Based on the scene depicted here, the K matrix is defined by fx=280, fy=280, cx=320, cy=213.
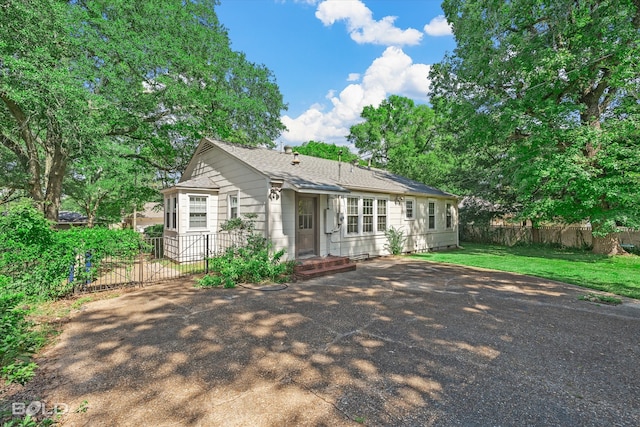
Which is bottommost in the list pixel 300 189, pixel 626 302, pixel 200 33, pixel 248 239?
pixel 626 302

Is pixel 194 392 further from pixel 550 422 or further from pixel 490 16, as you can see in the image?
pixel 490 16

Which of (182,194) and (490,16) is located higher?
(490,16)

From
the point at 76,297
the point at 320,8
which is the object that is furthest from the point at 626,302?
the point at 320,8

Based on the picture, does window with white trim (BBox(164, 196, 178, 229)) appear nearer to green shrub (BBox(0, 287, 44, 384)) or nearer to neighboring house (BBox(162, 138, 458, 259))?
neighboring house (BBox(162, 138, 458, 259))

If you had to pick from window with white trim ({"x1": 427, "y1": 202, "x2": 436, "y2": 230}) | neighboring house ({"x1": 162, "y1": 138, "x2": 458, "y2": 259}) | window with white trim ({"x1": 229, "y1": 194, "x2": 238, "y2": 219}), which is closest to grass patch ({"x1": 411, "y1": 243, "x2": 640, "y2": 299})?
neighboring house ({"x1": 162, "y1": 138, "x2": 458, "y2": 259})

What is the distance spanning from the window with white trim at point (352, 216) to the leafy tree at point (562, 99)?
7075 mm

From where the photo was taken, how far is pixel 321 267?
8.54 m

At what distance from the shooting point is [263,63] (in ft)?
62.0

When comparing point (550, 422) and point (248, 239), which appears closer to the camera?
point (550, 422)

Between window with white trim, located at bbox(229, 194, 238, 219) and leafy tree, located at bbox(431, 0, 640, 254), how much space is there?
37.1ft

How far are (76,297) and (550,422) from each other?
26.0ft

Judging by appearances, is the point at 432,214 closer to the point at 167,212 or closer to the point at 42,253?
the point at 167,212

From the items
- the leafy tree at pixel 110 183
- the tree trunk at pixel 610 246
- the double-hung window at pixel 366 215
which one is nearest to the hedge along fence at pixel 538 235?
the tree trunk at pixel 610 246

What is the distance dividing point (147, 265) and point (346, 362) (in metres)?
8.95
